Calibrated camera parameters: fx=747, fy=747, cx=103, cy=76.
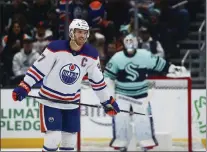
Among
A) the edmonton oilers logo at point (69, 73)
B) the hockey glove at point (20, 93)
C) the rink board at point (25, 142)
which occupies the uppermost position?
the edmonton oilers logo at point (69, 73)

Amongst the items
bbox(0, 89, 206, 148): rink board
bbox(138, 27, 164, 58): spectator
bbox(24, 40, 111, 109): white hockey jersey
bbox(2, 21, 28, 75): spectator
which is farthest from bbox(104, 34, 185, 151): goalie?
bbox(24, 40, 111, 109): white hockey jersey

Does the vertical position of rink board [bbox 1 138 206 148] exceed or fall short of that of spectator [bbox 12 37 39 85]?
it falls short

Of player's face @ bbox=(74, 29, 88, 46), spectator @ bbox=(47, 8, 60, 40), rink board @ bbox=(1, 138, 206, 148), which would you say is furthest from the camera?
spectator @ bbox=(47, 8, 60, 40)

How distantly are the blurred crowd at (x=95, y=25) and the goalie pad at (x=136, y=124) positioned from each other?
0.87 m

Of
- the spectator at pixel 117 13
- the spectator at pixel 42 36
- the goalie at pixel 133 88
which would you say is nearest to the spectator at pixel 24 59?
the spectator at pixel 42 36

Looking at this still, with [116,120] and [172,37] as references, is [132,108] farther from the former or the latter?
[172,37]

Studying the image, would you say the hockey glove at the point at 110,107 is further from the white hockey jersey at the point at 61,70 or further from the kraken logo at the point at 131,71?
the kraken logo at the point at 131,71

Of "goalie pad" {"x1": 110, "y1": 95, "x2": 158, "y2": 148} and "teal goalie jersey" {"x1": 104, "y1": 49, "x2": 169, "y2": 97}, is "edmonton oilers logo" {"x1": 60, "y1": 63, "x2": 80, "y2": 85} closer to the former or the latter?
"teal goalie jersey" {"x1": 104, "y1": 49, "x2": 169, "y2": 97}

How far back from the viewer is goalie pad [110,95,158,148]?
8672 millimetres

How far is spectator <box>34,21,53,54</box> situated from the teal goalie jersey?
1.33 m

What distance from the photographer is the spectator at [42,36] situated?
9.68m

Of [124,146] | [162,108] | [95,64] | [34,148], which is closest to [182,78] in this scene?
[162,108]

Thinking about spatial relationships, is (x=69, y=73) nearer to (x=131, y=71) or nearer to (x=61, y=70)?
(x=61, y=70)

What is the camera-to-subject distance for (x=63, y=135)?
6402 millimetres
